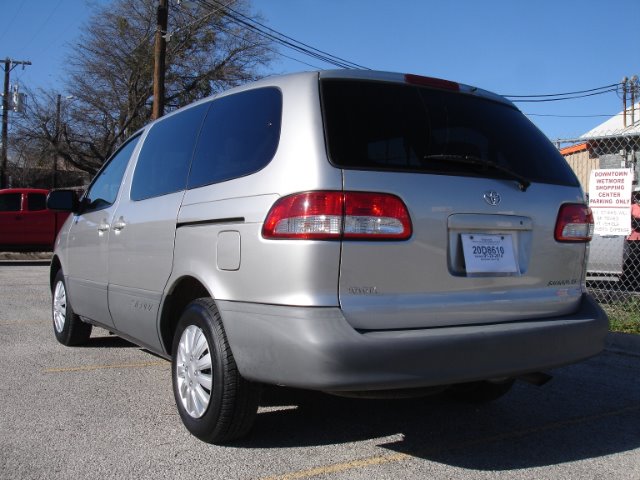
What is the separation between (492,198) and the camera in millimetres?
3223

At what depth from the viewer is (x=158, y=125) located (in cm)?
476

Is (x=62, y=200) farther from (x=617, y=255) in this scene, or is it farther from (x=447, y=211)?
(x=617, y=255)

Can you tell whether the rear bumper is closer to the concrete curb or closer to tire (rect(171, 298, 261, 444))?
tire (rect(171, 298, 261, 444))

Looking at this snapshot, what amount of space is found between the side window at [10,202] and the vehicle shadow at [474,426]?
14773 millimetres

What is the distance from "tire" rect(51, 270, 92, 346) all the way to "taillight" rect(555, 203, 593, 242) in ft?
13.5

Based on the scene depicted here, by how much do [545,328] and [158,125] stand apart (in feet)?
9.81

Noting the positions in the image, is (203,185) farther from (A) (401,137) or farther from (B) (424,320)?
(B) (424,320)

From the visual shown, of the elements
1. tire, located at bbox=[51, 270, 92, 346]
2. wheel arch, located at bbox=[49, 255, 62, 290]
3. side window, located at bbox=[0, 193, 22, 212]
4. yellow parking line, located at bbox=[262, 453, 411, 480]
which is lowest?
yellow parking line, located at bbox=[262, 453, 411, 480]

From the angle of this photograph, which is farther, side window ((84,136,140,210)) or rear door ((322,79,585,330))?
side window ((84,136,140,210))

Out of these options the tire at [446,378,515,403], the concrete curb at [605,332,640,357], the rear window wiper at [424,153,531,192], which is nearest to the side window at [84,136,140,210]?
the rear window wiper at [424,153,531,192]

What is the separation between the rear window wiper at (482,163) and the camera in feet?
10.5

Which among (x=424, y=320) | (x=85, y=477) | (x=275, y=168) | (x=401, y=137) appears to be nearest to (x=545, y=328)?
(x=424, y=320)

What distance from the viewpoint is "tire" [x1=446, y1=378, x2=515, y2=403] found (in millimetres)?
4125

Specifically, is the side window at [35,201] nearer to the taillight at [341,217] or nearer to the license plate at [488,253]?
the taillight at [341,217]
